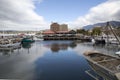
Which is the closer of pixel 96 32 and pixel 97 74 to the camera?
pixel 97 74

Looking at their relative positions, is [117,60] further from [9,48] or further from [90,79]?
[9,48]

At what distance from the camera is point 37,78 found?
50.5 feet

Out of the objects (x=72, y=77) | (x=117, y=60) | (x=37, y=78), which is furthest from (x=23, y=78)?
(x=117, y=60)

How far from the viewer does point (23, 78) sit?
15.3m

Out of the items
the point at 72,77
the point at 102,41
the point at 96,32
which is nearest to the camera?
the point at 72,77

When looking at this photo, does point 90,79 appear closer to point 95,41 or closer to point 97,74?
point 97,74

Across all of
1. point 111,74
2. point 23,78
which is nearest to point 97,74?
point 111,74

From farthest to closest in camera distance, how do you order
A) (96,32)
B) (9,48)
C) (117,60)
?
1. (96,32)
2. (9,48)
3. (117,60)

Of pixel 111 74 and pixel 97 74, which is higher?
pixel 111 74

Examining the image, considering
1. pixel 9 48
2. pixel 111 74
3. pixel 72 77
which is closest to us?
pixel 111 74

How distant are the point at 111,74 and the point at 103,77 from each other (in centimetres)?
229

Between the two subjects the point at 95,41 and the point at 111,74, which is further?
the point at 95,41

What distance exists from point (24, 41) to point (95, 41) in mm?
30200

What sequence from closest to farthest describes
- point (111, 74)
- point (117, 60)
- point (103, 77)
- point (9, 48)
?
point (111, 74) < point (103, 77) < point (117, 60) < point (9, 48)
